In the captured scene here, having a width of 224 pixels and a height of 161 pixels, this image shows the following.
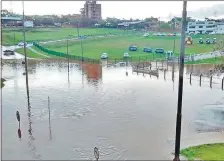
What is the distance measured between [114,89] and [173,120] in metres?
12.9

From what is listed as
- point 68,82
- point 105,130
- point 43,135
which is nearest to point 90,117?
point 105,130

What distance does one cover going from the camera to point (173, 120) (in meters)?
23.9

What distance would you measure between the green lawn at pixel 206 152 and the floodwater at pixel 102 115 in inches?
40.8

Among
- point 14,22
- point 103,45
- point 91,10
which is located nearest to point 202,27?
point 103,45

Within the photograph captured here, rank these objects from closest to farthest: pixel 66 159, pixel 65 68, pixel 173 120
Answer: pixel 66 159, pixel 173 120, pixel 65 68

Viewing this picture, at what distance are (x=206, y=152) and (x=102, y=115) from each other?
992cm

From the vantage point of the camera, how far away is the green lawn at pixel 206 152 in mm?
16391

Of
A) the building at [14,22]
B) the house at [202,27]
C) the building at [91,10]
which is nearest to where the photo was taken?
the house at [202,27]

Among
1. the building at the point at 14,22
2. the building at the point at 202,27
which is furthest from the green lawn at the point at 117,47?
the building at the point at 14,22

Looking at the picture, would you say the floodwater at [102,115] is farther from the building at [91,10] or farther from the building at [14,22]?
the building at [91,10]

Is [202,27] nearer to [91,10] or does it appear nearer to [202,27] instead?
[202,27]

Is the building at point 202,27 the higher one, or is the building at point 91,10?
→ the building at point 91,10

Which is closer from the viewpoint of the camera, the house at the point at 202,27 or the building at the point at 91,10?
the house at the point at 202,27

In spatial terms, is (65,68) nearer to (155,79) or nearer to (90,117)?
(155,79)
